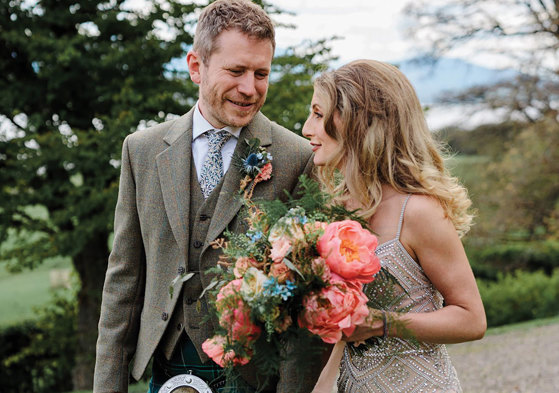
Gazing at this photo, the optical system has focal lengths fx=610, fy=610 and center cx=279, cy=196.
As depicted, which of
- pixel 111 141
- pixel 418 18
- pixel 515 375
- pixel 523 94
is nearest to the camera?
pixel 111 141

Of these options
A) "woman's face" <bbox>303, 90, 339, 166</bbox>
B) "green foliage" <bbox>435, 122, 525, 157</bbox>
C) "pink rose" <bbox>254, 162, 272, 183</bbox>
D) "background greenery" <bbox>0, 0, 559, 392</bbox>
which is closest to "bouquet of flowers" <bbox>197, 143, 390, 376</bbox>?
"woman's face" <bbox>303, 90, 339, 166</bbox>

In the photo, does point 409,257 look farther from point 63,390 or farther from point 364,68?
point 63,390

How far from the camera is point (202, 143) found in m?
2.87

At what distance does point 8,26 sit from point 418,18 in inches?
517

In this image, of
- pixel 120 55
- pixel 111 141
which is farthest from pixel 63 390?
pixel 120 55

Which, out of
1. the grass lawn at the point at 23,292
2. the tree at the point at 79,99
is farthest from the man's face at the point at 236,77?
the grass lawn at the point at 23,292

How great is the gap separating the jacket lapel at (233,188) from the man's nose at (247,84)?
234 millimetres

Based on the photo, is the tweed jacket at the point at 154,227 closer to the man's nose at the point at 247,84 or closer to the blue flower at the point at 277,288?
the man's nose at the point at 247,84

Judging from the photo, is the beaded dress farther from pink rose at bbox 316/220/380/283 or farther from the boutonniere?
the boutonniere

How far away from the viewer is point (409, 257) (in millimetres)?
2369

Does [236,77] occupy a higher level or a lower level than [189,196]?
higher

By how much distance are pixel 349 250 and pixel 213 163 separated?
108cm

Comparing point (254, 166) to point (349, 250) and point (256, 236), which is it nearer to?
point (256, 236)

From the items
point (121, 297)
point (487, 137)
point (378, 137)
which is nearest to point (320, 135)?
point (378, 137)
